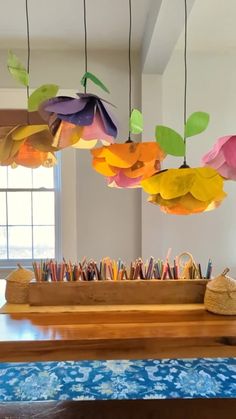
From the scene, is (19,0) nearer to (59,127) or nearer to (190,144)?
(59,127)

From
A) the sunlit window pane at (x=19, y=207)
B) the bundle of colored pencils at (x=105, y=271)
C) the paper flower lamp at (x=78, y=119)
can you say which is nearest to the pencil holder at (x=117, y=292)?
the bundle of colored pencils at (x=105, y=271)

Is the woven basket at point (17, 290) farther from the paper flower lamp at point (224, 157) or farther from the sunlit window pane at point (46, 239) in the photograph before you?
the sunlit window pane at point (46, 239)

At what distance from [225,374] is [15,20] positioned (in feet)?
9.41

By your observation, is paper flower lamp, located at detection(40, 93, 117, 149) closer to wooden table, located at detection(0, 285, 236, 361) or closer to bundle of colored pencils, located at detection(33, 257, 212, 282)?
bundle of colored pencils, located at detection(33, 257, 212, 282)

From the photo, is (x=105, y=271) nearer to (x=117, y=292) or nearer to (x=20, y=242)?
(x=117, y=292)

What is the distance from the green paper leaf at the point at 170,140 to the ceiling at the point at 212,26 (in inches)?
69.3

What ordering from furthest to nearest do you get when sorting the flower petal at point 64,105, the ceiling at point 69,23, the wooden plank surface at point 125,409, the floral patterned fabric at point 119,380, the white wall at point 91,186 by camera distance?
the white wall at point 91,186 < the ceiling at point 69,23 < the flower petal at point 64,105 < the floral patterned fabric at point 119,380 < the wooden plank surface at point 125,409

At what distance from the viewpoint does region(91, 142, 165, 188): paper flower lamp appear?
130 cm

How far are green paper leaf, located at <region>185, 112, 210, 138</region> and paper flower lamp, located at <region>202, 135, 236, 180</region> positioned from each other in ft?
0.30

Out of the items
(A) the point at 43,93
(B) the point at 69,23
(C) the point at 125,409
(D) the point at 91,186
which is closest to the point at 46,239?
(D) the point at 91,186

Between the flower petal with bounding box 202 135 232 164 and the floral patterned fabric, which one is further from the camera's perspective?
the flower petal with bounding box 202 135 232 164

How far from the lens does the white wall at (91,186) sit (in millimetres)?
3012

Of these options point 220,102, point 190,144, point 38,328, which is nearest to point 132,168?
point 38,328

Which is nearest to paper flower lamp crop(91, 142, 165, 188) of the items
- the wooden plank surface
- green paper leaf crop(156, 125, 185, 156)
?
green paper leaf crop(156, 125, 185, 156)
